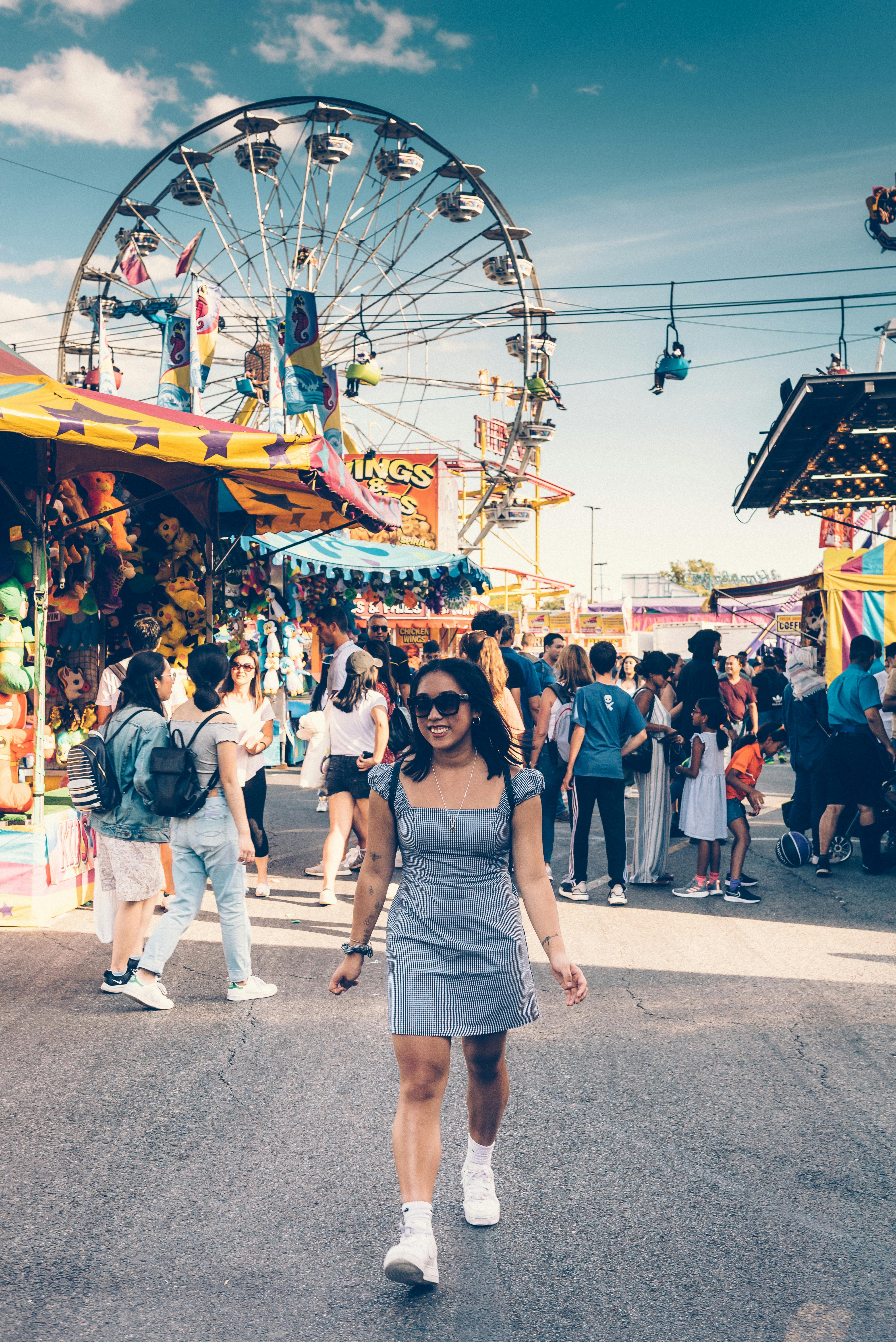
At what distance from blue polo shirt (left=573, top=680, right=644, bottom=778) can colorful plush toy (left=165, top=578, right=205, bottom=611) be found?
349 cm

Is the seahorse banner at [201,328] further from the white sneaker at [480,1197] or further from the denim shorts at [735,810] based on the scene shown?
the white sneaker at [480,1197]

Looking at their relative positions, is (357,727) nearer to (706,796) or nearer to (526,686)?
(526,686)

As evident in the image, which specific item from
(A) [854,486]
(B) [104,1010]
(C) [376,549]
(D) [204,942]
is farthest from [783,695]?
(B) [104,1010]

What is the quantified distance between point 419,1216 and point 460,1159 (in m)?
0.87

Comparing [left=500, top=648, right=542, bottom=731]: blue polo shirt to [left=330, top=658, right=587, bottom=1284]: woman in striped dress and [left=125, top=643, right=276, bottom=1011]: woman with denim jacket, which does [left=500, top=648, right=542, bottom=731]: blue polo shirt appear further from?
[left=330, top=658, right=587, bottom=1284]: woman in striped dress

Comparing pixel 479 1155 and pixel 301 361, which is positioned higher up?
pixel 301 361

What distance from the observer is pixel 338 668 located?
7.20 m

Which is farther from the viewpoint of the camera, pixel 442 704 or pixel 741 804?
pixel 741 804

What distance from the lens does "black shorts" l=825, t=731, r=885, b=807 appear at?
26.8ft

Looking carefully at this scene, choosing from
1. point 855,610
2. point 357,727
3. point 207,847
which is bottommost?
point 207,847

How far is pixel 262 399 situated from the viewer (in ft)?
55.2

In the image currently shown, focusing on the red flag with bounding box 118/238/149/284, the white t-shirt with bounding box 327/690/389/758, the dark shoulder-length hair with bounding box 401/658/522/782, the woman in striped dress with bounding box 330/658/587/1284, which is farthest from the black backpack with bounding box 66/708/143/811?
the red flag with bounding box 118/238/149/284

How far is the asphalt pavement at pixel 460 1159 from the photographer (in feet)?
8.70

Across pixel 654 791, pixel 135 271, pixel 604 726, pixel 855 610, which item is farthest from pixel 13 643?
pixel 135 271
